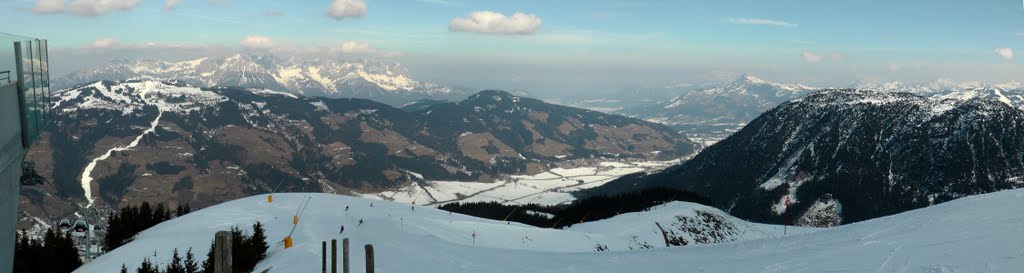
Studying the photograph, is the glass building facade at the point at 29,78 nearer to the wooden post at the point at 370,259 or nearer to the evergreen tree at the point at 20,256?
the wooden post at the point at 370,259

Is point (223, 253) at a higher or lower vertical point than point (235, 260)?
higher

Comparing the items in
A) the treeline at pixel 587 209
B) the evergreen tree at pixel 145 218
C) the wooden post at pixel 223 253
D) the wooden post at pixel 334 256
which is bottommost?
the treeline at pixel 587 209

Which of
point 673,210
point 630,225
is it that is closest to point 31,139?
point 630,225

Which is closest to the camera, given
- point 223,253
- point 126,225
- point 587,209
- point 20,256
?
point 223,253

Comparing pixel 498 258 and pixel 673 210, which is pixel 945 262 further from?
pixel 673 210

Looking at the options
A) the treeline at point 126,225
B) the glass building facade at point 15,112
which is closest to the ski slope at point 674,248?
the treeline at point 126,225

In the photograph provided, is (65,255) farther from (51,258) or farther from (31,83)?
(31,83)

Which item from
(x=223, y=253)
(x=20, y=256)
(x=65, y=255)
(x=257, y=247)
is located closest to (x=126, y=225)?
(x=20, y=256)

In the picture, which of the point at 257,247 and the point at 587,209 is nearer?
the point at 257,247

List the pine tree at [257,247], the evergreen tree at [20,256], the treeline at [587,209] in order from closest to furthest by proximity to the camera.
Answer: the pine tree at [257,247] < the evergreen tree at [20,256] < the treeline at [587,209]
